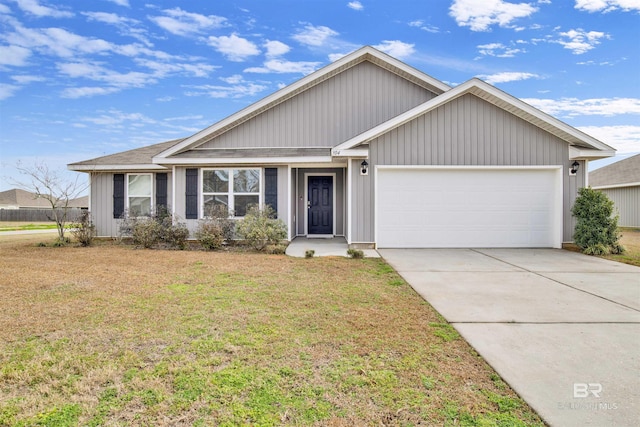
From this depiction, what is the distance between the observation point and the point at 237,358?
307cm

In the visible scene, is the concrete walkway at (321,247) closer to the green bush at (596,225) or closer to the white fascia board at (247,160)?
the white fascia board at (247,160)

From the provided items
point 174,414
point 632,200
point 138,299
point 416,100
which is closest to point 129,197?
point 138,299

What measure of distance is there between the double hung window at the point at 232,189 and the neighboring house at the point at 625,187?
17475mm

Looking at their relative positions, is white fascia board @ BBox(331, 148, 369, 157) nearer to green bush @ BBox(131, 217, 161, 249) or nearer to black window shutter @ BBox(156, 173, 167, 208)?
green bush @ BBox(131, 217, 161, 249)

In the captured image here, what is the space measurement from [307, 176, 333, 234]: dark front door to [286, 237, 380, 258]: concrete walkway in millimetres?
630

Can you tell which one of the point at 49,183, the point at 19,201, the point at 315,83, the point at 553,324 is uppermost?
the point at 315,83

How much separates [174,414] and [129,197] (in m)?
11.4

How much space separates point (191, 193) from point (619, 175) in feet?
76.6

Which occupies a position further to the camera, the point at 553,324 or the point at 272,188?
the point at 272,188

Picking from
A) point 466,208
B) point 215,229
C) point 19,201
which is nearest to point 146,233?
point 215,229

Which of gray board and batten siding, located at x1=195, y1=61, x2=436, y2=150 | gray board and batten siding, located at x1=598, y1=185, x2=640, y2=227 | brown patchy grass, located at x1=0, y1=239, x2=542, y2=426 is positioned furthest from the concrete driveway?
gray board and batten siding, located at x1=598, y1=185, x2=640, y2=227

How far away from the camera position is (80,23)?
13.3 metres

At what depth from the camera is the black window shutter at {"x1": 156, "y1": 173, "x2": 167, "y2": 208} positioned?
468 inches

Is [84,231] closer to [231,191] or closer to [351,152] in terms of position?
[231,191]
